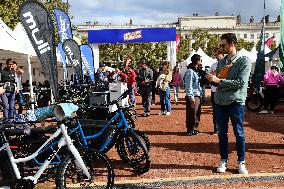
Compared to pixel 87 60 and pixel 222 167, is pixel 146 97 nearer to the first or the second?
pixel 87 60

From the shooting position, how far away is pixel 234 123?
560 centimetres

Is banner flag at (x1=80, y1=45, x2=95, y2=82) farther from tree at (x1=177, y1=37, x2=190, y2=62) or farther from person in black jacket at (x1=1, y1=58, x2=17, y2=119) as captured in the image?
tree at (x1=177, y1=37, x2=190, y2=62)

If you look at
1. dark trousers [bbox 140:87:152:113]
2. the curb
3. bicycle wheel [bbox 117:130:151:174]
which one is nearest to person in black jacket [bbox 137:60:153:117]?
dark trousers [bbox 140:87:152:113]

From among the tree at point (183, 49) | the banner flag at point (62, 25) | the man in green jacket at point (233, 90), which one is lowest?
the man in green jacket at point (233, 90)

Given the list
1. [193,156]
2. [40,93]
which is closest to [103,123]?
[193,156]

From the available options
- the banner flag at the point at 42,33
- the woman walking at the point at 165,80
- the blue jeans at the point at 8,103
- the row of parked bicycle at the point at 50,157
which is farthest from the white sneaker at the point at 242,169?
the woman walking at the point at 165,80

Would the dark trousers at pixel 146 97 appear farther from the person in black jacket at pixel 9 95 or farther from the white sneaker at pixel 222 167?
the white sneaker at pixel 222 167

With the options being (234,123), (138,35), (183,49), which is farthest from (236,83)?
(183,49)

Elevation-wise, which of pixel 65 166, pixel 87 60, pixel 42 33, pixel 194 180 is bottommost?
pixel 194 180

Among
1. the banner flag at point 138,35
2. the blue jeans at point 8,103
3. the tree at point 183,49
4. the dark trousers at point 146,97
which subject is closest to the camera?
the blue jeans at point 8,103

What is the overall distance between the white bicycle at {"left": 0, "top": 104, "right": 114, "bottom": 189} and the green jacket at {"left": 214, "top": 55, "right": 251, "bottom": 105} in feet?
6.40

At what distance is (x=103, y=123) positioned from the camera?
5.82 metres

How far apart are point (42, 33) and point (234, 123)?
327cm

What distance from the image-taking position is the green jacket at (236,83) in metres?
5.43
